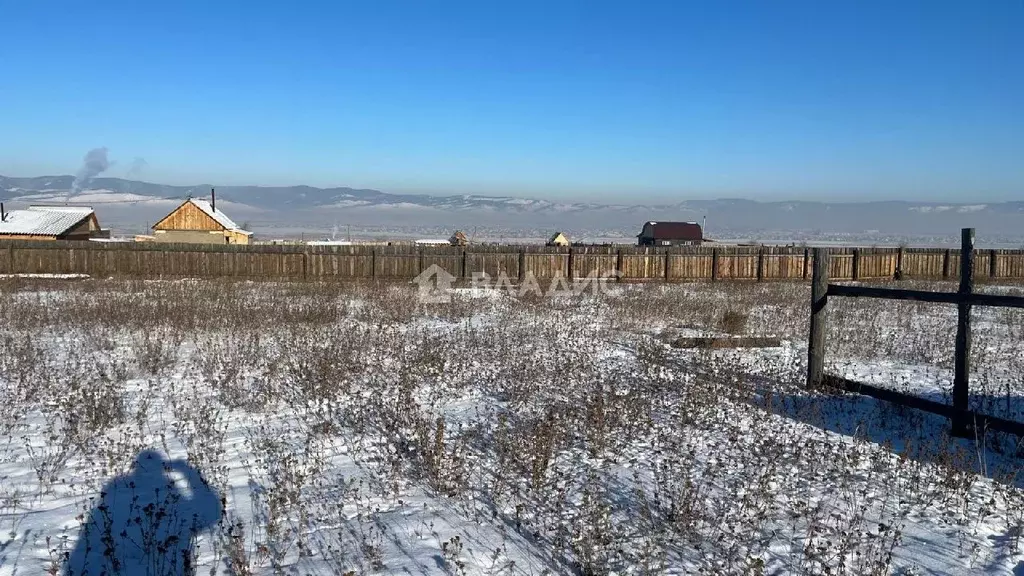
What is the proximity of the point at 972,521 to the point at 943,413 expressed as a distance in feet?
7.01

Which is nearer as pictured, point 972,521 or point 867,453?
point 972,521

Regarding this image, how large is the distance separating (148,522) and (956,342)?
7.23 metres

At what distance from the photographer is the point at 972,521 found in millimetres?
4543

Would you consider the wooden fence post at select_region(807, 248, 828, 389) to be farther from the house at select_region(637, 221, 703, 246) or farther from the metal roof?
the house at select_region(637, 221, 703, 246)

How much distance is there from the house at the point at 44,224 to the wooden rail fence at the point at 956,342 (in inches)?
1627

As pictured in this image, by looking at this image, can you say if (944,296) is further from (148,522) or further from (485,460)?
(148,522)

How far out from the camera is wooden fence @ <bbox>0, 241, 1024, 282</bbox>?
2652 cm

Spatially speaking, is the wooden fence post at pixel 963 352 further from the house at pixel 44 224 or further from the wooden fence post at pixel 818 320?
the house at pixel 44 224

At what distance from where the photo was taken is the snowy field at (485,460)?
412 cm

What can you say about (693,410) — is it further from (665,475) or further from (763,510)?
(763,510)

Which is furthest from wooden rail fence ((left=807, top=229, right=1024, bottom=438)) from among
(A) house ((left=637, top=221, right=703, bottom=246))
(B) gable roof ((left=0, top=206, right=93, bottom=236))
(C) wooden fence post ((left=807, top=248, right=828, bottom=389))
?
(A) house ((left=637, top=221, right=703, bottom=246))

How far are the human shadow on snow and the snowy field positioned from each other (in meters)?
0.02

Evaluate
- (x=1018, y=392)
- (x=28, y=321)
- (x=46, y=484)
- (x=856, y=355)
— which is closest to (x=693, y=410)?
(x=1018, y=392)

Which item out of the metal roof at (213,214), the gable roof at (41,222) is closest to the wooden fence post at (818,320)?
the metal roof at (213,214)
